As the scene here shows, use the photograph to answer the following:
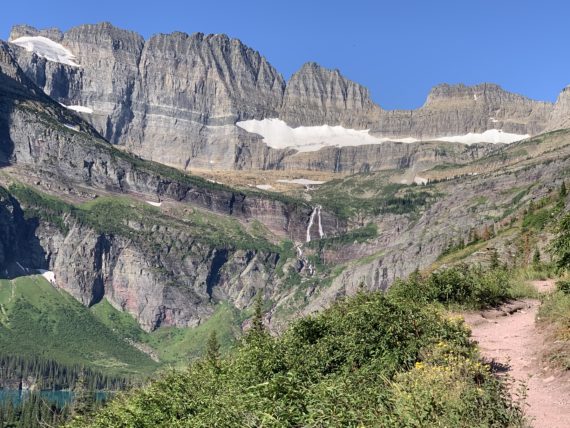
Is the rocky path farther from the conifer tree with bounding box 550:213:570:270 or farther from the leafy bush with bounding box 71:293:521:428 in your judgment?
the conifer tree with bounding box 550:213:570:270

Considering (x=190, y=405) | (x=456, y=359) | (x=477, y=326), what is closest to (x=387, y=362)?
(x=456, y=359)

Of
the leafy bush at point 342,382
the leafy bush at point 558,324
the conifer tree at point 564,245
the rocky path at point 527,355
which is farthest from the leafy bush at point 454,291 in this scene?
the conifer tree at point 564,245

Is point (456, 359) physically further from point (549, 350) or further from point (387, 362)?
point (549, 350)

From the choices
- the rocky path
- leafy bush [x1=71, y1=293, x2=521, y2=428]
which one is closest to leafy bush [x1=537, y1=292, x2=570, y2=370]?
the rocky path

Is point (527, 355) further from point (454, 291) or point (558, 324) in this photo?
point (454, 291)

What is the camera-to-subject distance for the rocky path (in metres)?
19.0

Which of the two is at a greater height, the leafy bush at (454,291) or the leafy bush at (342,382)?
the leafy bush at (454,291)

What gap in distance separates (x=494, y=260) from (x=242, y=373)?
113ft

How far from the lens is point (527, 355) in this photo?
25172 mm

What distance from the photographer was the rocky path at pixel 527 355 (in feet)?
62.2

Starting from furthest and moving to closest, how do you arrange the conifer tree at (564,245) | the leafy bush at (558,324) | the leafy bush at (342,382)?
the conifer tree at (564,245) < the leafy bush at (558,324) < the leafy bush at (342,382)

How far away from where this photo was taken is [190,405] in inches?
998

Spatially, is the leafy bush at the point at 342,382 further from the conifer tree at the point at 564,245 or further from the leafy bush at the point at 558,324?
the conifer tree at the point at 564,245

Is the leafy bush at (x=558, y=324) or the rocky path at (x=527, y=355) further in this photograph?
the leafy bush at (x=558, y=324)
